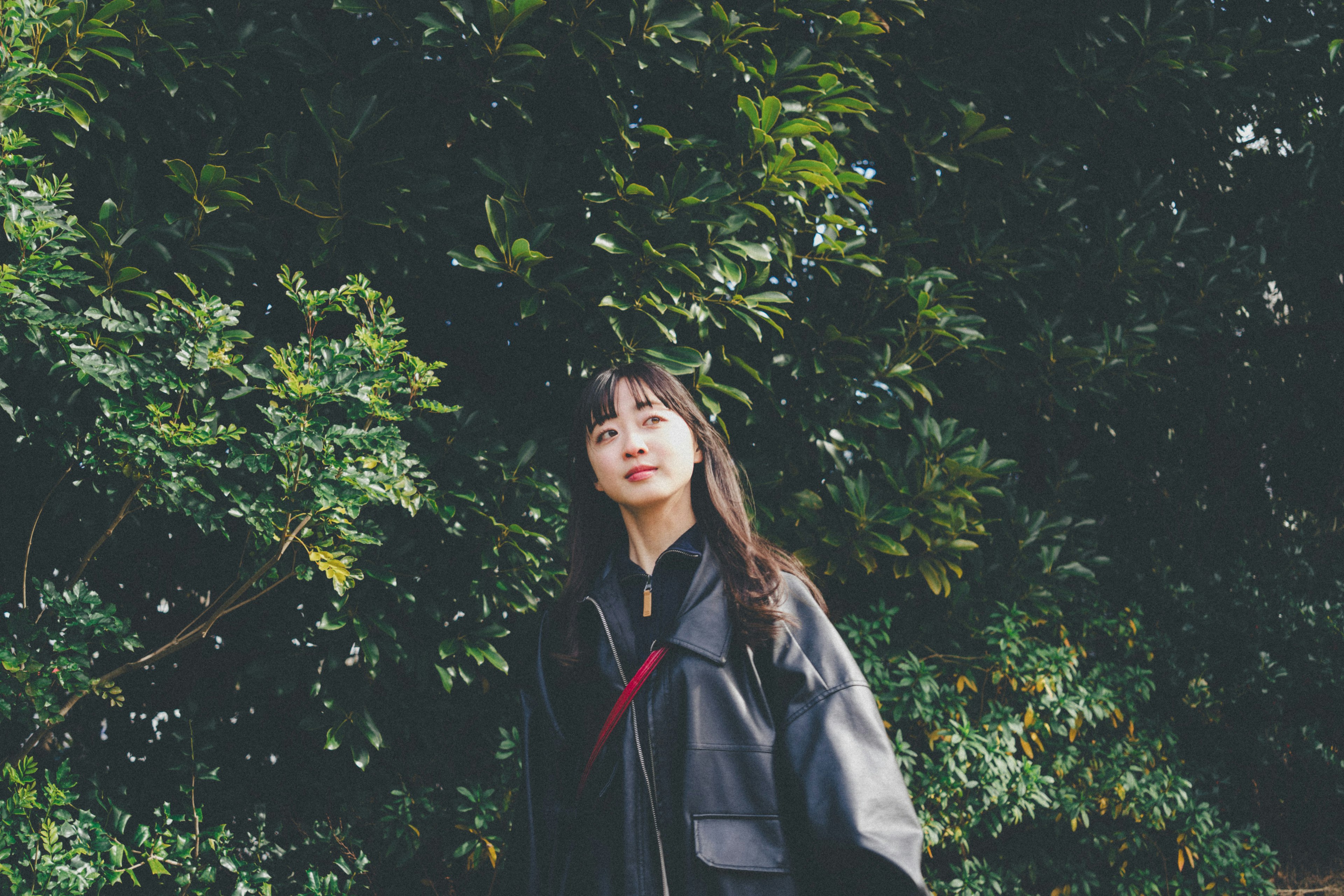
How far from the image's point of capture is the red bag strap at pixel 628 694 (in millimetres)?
1492

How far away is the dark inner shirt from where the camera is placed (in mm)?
1632

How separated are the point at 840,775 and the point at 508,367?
68.2 inches

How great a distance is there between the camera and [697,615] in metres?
1.52

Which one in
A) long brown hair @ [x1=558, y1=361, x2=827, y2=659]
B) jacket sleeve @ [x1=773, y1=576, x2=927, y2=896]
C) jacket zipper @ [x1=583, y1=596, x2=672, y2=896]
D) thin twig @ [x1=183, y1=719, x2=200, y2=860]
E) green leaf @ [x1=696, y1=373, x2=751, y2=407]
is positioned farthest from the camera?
green leaf @ [x1=696, y1=373, x2=751, y2=407]

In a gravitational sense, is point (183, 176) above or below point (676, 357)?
above

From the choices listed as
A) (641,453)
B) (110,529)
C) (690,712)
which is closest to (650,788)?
(690,712)

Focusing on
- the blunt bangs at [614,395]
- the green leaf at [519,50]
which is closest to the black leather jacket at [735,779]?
the blunt bangs at [614,395]

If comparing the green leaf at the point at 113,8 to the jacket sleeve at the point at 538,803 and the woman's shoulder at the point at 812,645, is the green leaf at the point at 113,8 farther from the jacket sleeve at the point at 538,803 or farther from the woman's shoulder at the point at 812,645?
the woman's shoulder at the point at 812,645

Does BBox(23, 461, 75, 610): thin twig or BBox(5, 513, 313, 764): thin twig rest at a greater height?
BBox(23, 461, 75, 610): thin twig

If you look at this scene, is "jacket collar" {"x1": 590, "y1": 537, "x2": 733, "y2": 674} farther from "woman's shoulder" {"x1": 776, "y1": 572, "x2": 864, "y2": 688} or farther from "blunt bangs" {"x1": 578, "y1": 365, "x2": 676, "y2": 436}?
"blunt bangs" {"x1": 578, "y1": 365, "x2": 676, "y2": 436}

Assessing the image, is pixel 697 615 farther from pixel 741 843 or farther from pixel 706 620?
pixel 741 843

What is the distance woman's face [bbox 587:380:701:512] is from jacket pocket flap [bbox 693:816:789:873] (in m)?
0.61

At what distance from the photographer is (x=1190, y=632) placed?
14.3 feet

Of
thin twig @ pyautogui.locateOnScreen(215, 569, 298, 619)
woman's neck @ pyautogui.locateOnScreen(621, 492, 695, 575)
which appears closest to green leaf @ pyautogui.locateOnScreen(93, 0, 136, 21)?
thin twig @ pyautogui.locateOnScreen(215, 569, 298, 619)
